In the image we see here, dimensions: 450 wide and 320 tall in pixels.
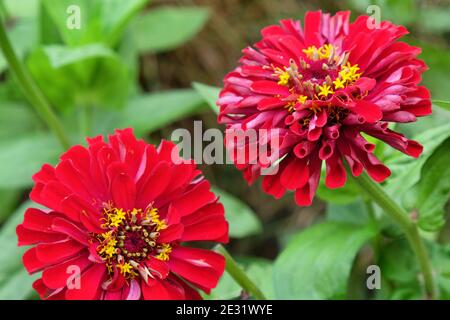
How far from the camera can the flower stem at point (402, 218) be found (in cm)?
67

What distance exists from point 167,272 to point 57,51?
1.49 ft

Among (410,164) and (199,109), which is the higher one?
(199,109)

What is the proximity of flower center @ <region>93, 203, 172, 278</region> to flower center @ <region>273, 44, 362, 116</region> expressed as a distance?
153 millimetres

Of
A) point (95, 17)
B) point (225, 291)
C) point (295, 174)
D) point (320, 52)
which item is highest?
point (95, 17)

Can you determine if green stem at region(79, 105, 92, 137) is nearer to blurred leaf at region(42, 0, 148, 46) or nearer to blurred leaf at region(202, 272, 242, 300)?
blurred leaf at region(42, 0, 148, 46)

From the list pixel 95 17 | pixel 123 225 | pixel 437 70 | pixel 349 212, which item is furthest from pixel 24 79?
pixel 437 70

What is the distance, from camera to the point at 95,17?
106cm

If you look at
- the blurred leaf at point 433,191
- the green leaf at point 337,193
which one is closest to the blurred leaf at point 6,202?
the green leaf at point 337,193

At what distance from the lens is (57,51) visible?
37.7 inches

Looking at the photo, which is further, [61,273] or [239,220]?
[239,220]

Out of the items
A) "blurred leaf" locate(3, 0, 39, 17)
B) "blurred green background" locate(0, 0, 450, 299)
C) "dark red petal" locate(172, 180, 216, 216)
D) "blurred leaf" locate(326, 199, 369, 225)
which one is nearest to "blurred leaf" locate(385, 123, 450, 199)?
"blurred green background" locate(0, 0, 450, 299)

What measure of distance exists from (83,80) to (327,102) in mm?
588

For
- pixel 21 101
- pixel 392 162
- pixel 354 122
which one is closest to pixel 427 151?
pixel 392 162

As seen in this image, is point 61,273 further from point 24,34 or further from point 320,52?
point 24,34
